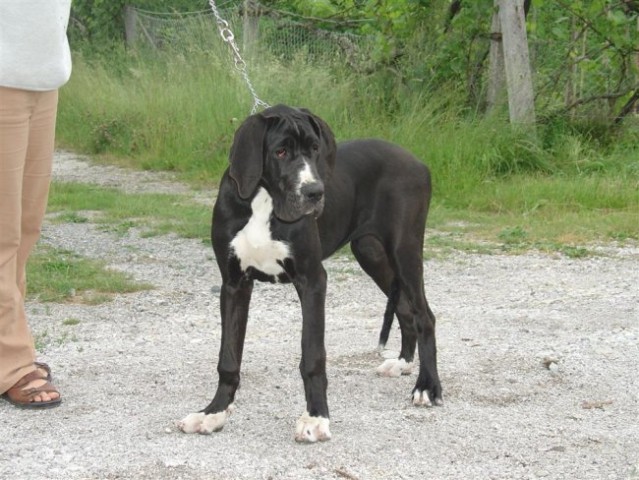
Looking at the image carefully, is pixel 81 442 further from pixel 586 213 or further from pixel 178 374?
pixel 586 213

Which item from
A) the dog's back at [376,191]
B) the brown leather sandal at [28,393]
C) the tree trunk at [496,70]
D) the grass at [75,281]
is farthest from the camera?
the tree trunk at [496,70]

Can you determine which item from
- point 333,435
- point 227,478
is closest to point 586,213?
point 333,435

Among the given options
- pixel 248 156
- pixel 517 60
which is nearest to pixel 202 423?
pixel 248 156

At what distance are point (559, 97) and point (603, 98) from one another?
48 centimetres

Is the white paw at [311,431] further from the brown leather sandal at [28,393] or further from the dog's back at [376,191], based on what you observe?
the brown leather sandal at [28,393]

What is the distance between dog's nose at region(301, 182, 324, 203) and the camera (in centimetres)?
411

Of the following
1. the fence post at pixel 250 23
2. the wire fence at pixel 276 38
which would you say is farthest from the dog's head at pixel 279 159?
the fence post at pixel 250 23

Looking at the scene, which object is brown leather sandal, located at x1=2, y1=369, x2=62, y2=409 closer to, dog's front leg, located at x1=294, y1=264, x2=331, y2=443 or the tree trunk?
dog's front leg, located at x1=294, y1=264, x2=331, y2=443

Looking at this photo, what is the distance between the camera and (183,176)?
1205 centimetres

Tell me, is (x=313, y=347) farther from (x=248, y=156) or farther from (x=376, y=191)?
(x=376, y=191)

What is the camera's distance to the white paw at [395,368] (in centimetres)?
509

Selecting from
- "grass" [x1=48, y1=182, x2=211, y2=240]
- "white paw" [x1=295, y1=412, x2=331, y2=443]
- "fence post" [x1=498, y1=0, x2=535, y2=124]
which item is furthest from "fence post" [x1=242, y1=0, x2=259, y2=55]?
"white paw" [x1=295, y1=412, x2=331, y2=443]

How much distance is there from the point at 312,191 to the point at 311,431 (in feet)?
3.09

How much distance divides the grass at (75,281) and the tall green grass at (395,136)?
311 cm
